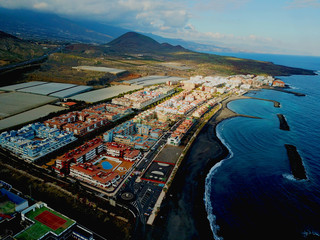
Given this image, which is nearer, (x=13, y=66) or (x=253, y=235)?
(x=253, y=235)

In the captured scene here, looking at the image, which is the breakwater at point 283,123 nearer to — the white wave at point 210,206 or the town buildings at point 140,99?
the white wave at point 210,206

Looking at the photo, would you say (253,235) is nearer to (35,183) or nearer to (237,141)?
(237,141)

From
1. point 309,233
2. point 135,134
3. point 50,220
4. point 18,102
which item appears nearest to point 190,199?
point 309,233

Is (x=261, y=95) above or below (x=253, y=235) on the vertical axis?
above

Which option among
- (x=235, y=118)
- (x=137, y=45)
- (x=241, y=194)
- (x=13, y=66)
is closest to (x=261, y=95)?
(x=235, y=118)

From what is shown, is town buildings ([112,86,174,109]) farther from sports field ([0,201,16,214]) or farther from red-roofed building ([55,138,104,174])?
sports field ([0,201,16,214])

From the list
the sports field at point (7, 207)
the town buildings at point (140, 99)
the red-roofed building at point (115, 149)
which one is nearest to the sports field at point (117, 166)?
the red-roofed building at point (115, 149)

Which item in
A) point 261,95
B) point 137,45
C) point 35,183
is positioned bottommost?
point 35,183
